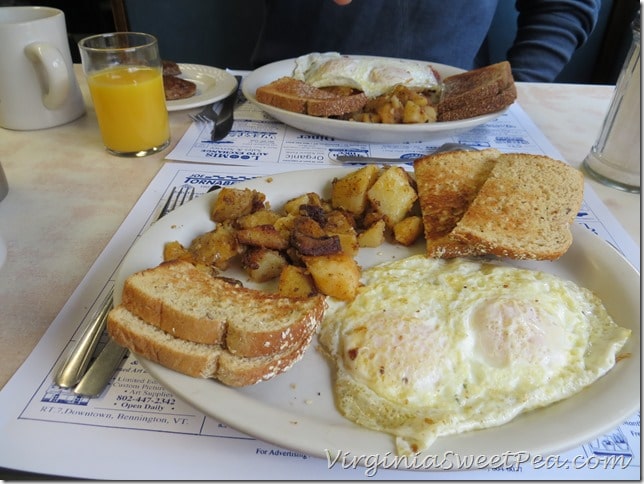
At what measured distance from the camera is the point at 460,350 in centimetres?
91

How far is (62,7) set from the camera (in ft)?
14.9

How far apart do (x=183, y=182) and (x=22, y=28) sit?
805mm

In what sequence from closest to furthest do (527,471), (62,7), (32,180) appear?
1. (527,471)
2. (32,180)
3. (62,7)

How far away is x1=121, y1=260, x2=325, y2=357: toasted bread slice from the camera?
0.86 m

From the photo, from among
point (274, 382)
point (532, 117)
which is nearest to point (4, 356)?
point (274, 382)

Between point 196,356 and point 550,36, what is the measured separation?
2.93 m

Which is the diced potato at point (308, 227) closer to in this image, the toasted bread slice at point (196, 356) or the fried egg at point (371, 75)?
the toasted bread slice at point (196, 356)

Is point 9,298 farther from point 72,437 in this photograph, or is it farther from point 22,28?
point 22,28

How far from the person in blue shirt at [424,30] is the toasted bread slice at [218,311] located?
7.29 feet

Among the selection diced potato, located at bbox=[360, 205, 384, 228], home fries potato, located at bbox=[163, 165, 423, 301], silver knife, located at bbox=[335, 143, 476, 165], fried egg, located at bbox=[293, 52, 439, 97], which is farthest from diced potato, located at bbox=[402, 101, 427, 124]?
diced potato, located at bbox=[360, 205, 384, 228]

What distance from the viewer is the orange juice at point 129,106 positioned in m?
1.64

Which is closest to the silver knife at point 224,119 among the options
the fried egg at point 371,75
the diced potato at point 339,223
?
the fried egg at point 371,75

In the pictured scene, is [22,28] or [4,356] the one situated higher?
[22,28]

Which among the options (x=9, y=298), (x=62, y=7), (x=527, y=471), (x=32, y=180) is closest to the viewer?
(x=527, y=471)
